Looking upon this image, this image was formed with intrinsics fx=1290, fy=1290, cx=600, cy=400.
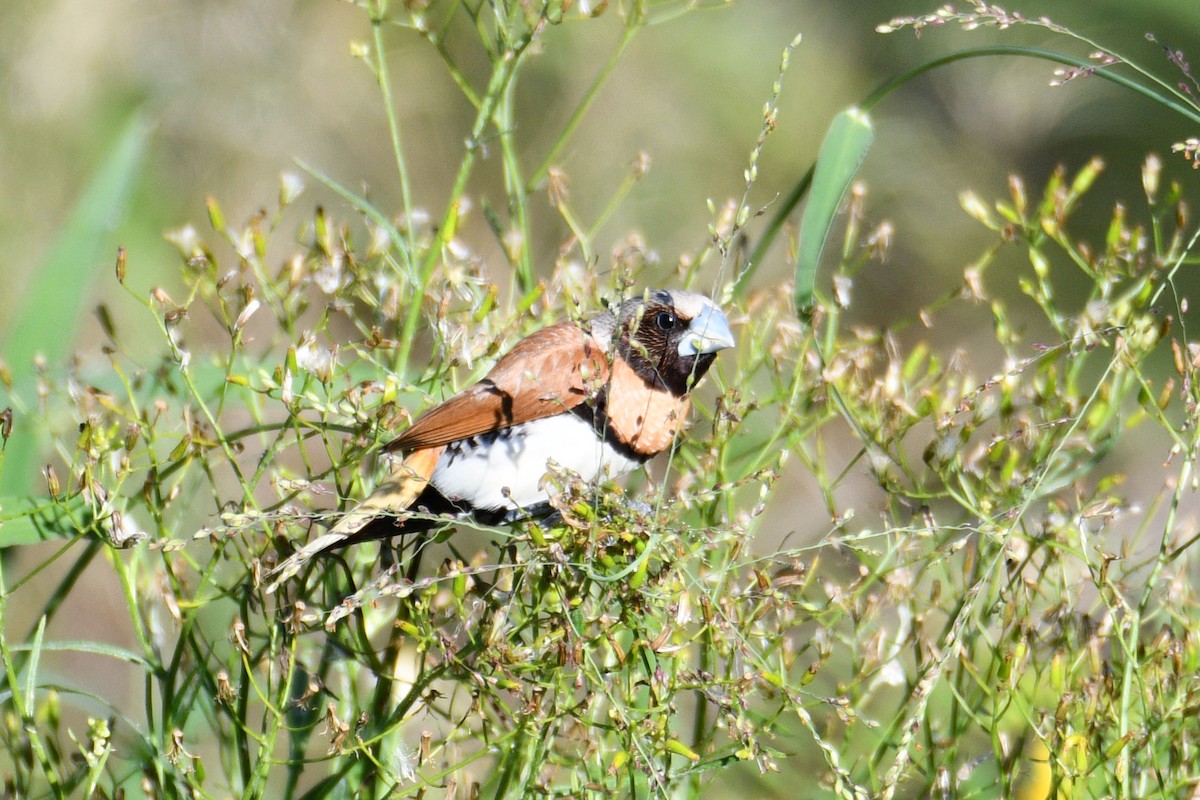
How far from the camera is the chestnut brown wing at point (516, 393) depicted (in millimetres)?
1834

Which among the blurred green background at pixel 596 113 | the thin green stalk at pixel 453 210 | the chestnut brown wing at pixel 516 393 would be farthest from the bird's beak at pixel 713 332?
the blurred green background at pixel 596 113

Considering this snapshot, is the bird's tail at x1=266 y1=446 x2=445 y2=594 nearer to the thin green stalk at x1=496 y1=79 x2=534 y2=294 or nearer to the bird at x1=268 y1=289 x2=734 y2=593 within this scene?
the bird at x1=268 y1=289 x2=734 y2=593

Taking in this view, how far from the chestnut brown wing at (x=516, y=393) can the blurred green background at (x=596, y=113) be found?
2294 millimetres

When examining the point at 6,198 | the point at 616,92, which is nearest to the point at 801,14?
the point at 616,92

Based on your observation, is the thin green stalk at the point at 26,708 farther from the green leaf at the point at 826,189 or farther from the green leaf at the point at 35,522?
the green leaf at the point at 826,189

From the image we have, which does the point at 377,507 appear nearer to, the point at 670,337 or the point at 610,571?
the point at 610,571

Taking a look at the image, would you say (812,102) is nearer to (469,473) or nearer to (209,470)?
(469,473)

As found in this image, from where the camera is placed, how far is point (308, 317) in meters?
4.33

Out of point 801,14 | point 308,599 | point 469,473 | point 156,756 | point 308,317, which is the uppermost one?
point 801,14

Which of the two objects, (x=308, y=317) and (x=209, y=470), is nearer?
(x=209, y=470)

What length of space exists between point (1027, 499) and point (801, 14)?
411cm

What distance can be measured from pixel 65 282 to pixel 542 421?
0.74 meters

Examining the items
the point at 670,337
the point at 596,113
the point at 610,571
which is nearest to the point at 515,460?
the point at 670,337

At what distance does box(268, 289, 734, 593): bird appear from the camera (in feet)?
6.04
